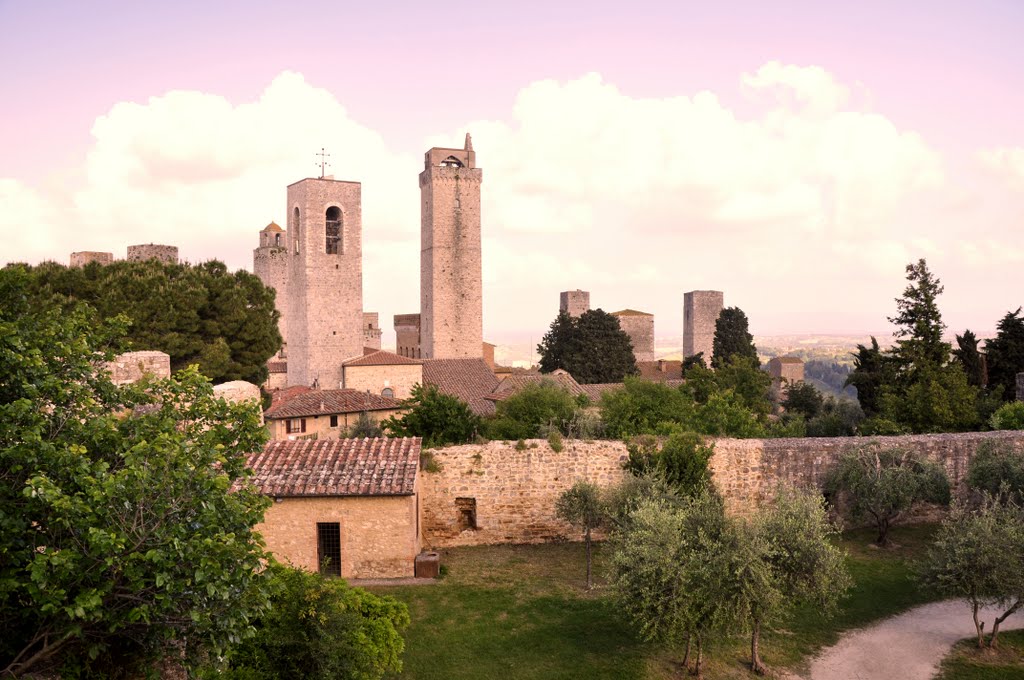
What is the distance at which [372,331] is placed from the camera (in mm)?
69812

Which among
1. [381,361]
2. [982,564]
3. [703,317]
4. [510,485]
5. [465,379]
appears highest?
[703,317]

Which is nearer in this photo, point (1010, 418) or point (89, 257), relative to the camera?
point (1010, 418)

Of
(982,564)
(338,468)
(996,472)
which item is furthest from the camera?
(996,472)

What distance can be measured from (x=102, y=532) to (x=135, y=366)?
26.8ft

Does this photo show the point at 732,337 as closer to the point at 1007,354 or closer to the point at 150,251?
the point at 1007,354

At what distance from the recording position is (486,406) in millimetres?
37844

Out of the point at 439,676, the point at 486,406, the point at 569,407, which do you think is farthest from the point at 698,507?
the point at 486,406

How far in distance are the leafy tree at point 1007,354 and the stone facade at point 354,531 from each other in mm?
31592

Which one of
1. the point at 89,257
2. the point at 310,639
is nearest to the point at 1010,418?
the point at 310,639

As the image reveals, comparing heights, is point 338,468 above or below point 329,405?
below

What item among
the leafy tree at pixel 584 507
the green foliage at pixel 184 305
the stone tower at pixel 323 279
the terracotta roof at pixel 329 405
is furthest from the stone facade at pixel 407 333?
the leafy tree at pixel 584 507

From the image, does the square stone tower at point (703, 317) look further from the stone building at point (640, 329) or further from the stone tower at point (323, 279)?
the stone tower at point (323, 279)

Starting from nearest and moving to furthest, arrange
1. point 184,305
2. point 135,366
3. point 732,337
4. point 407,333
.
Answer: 1. point 135,366
2. point 184,305
3. point 732,337
4. point 407,333

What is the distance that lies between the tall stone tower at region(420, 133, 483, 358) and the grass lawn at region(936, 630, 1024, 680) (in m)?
49.2
